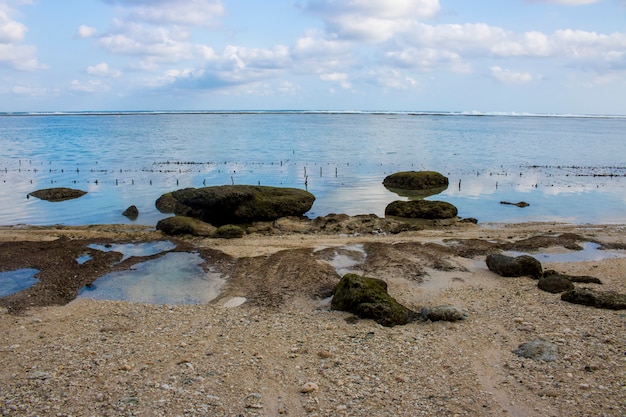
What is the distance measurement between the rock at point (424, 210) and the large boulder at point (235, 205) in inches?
180

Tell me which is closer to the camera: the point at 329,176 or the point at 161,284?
the point at 161,284

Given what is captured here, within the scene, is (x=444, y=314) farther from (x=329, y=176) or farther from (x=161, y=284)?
(x=329, y=176)

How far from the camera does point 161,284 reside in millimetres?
13781

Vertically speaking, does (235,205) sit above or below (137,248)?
above

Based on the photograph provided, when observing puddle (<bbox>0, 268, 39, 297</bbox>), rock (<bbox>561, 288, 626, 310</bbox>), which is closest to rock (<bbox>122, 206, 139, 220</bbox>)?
puddle (<bbox>0, 268, 39, 297</bbox>)

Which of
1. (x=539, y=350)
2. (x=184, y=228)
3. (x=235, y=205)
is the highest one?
(x=235, y=205)

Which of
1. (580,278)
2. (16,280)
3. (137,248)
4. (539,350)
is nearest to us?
(539,350)

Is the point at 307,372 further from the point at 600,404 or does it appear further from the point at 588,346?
the point at 588,346

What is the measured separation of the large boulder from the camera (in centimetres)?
2256

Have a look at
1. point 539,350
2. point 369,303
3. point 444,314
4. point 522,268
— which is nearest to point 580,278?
point 522,268

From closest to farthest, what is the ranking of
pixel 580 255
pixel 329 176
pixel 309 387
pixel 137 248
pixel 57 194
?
pixel 309 387 → pixel 580 255 → pixel 137 248 → pixel 57 194 → pixel 329 176

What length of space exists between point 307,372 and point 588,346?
5.24 metres

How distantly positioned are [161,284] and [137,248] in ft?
13.7

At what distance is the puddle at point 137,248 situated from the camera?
16.8 m
